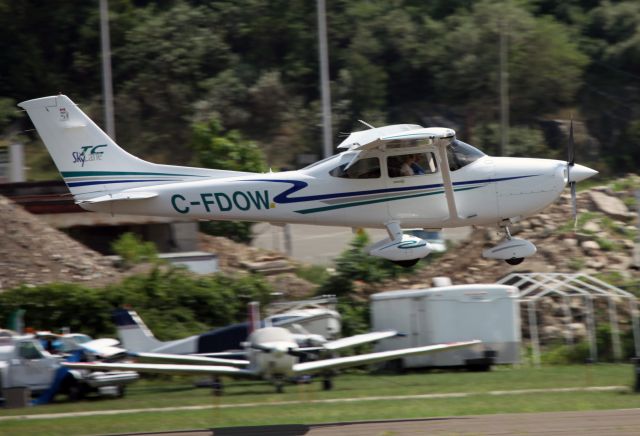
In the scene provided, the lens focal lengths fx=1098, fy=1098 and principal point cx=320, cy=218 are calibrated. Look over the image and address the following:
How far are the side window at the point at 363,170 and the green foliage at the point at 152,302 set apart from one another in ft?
29.9

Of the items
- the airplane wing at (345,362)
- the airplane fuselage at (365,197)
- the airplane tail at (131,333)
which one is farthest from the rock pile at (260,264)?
the airplane fuselage at (365,197)

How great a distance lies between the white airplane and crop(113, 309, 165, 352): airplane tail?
4541 millimetres

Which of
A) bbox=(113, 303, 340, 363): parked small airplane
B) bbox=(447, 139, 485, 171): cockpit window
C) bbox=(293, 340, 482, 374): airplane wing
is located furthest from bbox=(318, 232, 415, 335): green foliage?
bbox=(447, 139, 485, 171): cockpit window

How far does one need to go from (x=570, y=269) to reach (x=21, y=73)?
130ft

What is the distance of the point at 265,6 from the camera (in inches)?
2381

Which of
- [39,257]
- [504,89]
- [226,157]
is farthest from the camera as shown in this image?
[504,89]

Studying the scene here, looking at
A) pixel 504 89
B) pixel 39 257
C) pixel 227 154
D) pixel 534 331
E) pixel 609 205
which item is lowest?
pixel 534 331

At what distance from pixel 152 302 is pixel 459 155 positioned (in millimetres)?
10992

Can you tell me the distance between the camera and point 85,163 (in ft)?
Answer: 59.6

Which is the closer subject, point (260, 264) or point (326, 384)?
point (326, 384)

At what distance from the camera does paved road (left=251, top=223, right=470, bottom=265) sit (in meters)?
38.4

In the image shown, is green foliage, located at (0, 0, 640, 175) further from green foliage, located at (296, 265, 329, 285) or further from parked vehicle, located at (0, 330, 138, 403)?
parked vehicle, located at (0, 330, 138, 403)

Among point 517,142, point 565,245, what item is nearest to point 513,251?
point 565,245

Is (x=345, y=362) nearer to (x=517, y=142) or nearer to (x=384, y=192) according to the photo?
(x=384, y=192)
